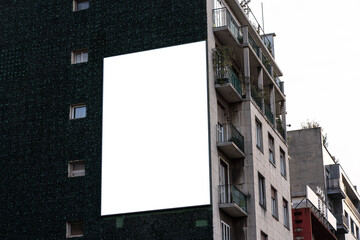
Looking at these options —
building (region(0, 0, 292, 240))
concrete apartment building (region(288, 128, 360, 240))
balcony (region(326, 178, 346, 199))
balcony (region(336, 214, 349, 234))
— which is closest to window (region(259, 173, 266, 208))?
building (region(0, 0, 292, 240))

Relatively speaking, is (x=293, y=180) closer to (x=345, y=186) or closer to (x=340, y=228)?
(x=340, y=228)

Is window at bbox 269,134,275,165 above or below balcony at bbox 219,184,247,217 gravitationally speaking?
above

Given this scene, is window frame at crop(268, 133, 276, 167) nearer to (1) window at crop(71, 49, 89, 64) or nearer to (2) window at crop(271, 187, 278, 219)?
(2) window at crop(271, 187, 278, 219)

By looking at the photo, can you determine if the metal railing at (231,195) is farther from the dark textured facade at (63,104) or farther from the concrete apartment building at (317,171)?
the concrete apartment building at (317,171)

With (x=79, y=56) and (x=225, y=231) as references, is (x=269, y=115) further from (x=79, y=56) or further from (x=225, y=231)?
(x=79, y=56)

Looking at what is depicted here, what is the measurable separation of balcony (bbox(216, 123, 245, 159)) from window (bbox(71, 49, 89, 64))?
807cm

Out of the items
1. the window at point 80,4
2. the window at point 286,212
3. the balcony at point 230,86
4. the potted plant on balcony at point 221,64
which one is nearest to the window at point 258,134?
the balcony at point 230,86

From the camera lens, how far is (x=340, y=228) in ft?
233

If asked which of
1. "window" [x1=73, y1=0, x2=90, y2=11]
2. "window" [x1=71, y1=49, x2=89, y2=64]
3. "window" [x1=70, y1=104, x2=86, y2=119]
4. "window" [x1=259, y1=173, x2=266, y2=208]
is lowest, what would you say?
"window" [x1=259, y1=173, x2=266, y2=208]

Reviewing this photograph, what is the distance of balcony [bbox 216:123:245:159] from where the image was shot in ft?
131

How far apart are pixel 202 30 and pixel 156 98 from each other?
408 centimetres

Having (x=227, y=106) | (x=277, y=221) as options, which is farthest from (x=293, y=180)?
(x=227, y=106)

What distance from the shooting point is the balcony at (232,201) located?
127 ft

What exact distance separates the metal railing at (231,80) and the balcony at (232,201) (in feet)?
17.1
